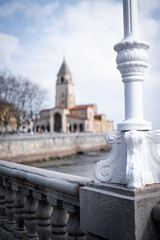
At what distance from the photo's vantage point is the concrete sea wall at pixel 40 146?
3428 cm

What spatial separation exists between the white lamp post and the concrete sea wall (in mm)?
32960

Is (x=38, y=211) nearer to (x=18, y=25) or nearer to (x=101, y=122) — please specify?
(x=18, y=25)

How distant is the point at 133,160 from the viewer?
1.86 m

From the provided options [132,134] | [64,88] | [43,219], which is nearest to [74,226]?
[43,219]

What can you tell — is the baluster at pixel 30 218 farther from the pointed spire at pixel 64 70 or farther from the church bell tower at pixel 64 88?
the pointed spire at pixel 64 70

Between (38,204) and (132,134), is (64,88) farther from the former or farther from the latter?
(132,134)

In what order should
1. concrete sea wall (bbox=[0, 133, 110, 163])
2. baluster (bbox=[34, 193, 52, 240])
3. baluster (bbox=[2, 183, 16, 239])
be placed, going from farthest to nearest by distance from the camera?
concrete sea wall (bbox=[0, 133, 110, 163]), baluster (bbox=[2, 183, 16, 239]), baluster (bbox=[34, 193, 52, 240])

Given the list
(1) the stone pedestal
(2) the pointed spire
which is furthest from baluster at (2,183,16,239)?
(2) the pointed spire

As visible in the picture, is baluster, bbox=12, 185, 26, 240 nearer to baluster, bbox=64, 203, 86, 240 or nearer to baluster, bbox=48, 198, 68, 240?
baluster, bbox=48, 198, 68, 240

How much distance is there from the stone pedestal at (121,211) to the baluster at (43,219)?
0.89 metres

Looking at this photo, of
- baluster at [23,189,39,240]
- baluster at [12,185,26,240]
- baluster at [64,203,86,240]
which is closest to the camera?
baluster at [64,203,86,240]

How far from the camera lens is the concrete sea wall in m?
34.3

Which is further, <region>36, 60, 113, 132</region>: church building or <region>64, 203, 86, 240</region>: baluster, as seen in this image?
<region>36, 60, 113, 132</region>: church building

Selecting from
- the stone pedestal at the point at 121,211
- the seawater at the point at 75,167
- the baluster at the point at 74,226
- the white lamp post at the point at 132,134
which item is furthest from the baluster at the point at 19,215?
the seawater at the point at 75,167
